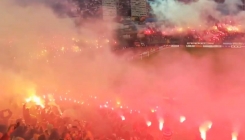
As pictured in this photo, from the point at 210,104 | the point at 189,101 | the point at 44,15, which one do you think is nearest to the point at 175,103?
the point at 189,101

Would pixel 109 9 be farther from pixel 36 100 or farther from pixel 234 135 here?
pixel 234 135

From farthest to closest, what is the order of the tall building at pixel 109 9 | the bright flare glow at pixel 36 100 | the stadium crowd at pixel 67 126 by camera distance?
the tall building at pixel 109 9, the bright flare glow at pixel 36 100, the stadium crowd at pixel 67 126

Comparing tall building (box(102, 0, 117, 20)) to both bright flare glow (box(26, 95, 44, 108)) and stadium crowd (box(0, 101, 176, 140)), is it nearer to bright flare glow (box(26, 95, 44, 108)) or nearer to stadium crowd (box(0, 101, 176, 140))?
stadium crowd (box(0, 101, 176, 140))

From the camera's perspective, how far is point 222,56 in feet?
25.0

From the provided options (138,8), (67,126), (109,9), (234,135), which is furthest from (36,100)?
(234,135)

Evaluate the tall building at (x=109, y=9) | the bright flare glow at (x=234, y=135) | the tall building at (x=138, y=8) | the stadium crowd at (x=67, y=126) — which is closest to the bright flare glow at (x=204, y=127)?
the bright flare glow at (x=234, y=135)

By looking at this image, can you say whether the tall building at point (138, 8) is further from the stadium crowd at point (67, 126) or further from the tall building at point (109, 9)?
the stadium crowd at point (67, 126)

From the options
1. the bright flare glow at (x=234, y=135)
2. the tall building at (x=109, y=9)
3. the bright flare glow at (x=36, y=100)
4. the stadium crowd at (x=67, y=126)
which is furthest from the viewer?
the bright flare glow at (x=234, y=135)

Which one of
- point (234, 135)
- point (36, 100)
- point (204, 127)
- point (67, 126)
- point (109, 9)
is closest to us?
point (67, 126)

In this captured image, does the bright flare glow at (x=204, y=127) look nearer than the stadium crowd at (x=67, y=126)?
No

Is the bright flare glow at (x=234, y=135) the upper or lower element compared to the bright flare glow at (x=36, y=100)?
lower

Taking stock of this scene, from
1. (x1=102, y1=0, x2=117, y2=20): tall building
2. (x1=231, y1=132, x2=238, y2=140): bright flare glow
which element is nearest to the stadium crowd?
(x1=231, y1=132, x2=238, y2=140): bright flare glow

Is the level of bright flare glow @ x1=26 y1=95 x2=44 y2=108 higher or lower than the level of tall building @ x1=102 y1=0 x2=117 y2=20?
lower

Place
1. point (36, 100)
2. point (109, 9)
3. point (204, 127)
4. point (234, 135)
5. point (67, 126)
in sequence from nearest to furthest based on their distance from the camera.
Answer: point (67, 126) → point (36, 100) → point (109, 9) → point (234, 135) → point (204, 127)
